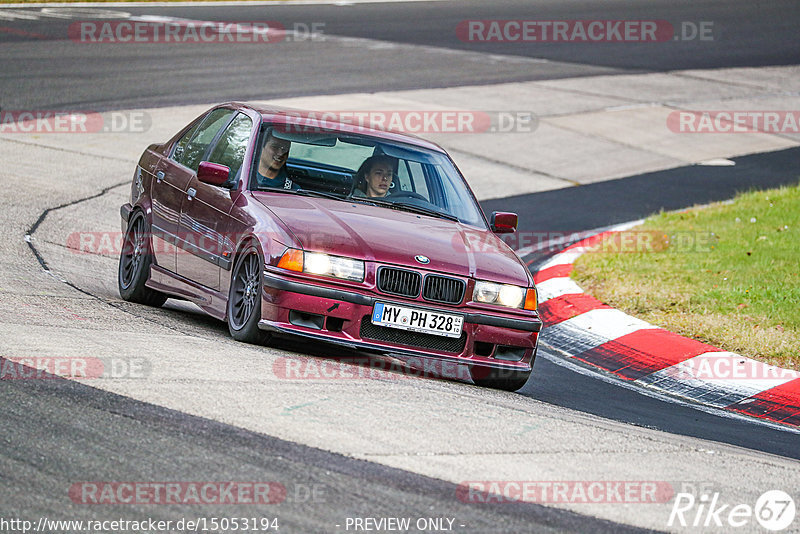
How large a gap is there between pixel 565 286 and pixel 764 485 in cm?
565

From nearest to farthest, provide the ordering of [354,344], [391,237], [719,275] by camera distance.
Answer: [354,344] < [391,237] < [719,275]

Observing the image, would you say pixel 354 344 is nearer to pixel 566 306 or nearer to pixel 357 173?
pixel 357 173

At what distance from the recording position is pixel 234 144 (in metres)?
8.45

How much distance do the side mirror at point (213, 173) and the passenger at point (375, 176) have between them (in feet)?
2.90

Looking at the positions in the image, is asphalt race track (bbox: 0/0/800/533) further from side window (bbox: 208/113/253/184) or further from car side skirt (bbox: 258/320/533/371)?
side window (bbox: 208/113/253/184)

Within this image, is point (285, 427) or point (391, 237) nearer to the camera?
point (285, 427)

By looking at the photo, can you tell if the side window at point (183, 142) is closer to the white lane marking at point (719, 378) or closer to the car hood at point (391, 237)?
the car hood at point (391, 237)

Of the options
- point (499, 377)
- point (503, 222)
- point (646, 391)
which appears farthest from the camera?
point (503, 222)

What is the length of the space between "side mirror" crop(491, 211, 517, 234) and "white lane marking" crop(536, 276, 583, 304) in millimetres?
2115

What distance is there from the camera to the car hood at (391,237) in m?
7.09

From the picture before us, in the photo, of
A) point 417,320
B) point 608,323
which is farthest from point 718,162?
point 417,320

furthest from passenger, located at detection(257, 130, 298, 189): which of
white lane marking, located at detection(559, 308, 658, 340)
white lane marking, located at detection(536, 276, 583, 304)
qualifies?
white lane marking, located at detection(536, 276, 583, 304)

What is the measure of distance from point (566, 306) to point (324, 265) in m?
3.85

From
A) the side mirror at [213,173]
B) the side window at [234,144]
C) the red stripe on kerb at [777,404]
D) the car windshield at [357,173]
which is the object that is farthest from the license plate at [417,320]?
the red stripe on kerb at [777,404]
